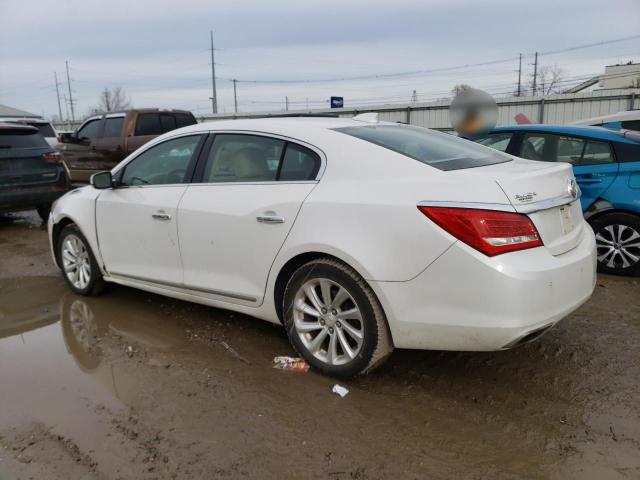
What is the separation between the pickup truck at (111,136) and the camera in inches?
460

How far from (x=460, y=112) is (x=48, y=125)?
11.6 metres

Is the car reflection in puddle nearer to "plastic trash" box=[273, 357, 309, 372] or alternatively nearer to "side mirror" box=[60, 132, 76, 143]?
"plastic trash" box=[273, 357, 309, 372]

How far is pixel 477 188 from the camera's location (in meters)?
2.82

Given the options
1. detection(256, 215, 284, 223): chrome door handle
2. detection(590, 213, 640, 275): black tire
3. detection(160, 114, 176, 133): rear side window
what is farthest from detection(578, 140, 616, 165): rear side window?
detection(160, 114, 176, 133): rear side window

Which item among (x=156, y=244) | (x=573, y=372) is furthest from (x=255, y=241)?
(x=573, y=372)

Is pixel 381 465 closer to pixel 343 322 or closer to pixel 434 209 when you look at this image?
pixel 343 322

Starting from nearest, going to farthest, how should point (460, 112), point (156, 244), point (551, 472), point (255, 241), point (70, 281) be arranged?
point (551, 472) < point (255, 241) < point (156, 244) < point (70, 281) < point (460, 112)

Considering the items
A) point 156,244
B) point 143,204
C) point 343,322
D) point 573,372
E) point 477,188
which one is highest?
point 477,188

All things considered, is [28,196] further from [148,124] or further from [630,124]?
[630,124]

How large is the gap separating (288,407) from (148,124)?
401 inches

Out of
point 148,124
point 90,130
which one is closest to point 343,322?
point 148,124

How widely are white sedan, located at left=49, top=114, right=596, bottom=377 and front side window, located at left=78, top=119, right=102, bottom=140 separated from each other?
8.93m

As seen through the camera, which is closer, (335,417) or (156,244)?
(335,417)

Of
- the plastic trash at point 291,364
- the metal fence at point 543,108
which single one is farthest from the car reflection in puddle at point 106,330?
the metal fence at point 543,108
